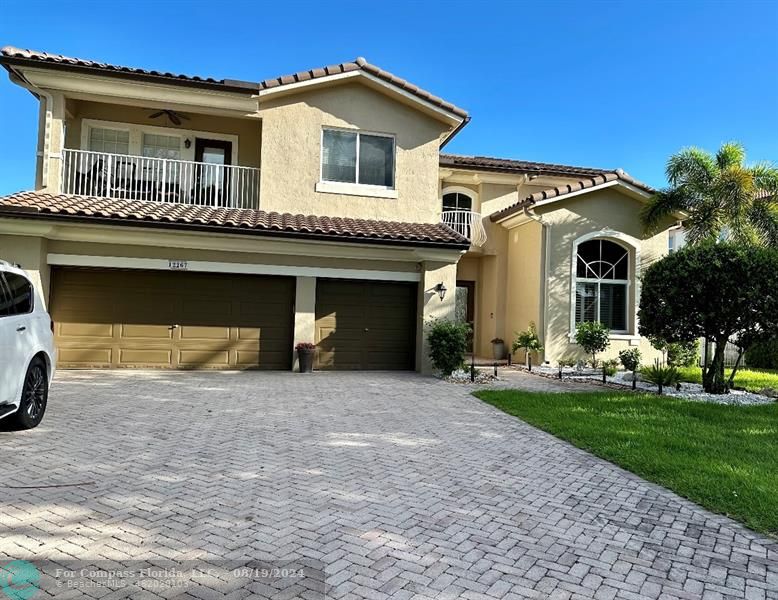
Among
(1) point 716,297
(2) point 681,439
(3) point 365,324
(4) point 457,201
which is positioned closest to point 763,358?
(1) point 716,297

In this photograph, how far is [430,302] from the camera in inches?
533

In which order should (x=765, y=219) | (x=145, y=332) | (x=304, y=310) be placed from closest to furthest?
(x=145, y=332) < (x=304, y=310) < (x=765, y=219)

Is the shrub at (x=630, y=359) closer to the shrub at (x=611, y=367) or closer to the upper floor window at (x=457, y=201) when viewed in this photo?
the shrub at (x=611, y=367)

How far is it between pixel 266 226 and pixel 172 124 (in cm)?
531

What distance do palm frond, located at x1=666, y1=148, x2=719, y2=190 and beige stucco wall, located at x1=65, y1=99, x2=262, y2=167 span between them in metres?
12.1

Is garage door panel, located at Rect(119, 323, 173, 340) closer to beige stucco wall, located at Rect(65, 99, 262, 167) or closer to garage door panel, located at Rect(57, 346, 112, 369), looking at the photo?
garage door panel, located at Rect(57, 346, 112, 369)

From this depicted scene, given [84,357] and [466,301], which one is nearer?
[84,357]

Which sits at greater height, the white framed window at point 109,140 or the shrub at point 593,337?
the white framed window at point 109,140

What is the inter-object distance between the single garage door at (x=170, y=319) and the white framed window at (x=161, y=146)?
426cm

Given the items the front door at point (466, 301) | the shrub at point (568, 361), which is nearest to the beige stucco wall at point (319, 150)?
the front door at point (466, 301)

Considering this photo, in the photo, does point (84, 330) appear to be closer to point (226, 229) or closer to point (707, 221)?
point (226, 229)

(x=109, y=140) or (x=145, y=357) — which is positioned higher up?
(x=109, y=140)

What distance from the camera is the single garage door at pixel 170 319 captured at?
12.3m

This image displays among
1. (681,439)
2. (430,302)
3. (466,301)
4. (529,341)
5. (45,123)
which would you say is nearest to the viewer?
(681,439)
